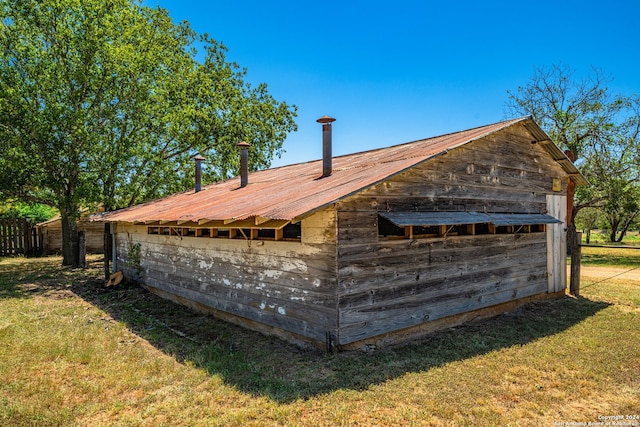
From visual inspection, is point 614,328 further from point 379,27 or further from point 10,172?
point 10,172

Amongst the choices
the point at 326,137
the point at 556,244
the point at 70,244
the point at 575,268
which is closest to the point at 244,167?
the point at 326,137

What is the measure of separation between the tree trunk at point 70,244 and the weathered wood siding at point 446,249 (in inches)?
626

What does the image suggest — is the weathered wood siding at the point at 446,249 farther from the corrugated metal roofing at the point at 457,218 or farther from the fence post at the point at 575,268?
the fence post at the point at 575,268

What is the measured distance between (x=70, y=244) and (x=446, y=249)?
55.5 feet

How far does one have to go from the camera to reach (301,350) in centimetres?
654

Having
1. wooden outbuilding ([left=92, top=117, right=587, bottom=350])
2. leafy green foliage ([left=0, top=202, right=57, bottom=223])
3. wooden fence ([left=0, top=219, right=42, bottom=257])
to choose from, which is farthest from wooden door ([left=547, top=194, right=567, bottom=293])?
leafy green foliage ([left=0, top=202, right=57, bottom=223])

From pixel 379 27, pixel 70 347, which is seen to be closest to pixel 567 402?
pixel 70 347

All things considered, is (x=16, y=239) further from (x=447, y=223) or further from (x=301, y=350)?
(x=447, y=223)

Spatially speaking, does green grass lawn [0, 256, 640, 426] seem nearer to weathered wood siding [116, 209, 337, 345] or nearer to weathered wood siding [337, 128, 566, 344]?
weathered wood siding [116, 209, 337, 345]

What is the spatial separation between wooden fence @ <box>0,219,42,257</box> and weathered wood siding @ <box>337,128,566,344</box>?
22972mm

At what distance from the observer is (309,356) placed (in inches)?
246

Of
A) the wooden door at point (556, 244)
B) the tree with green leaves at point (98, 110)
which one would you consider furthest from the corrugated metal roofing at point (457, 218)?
the tree with green leaves at point (98, 110)

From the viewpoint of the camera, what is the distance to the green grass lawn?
14.8ft

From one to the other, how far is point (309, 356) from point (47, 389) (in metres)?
3.52
